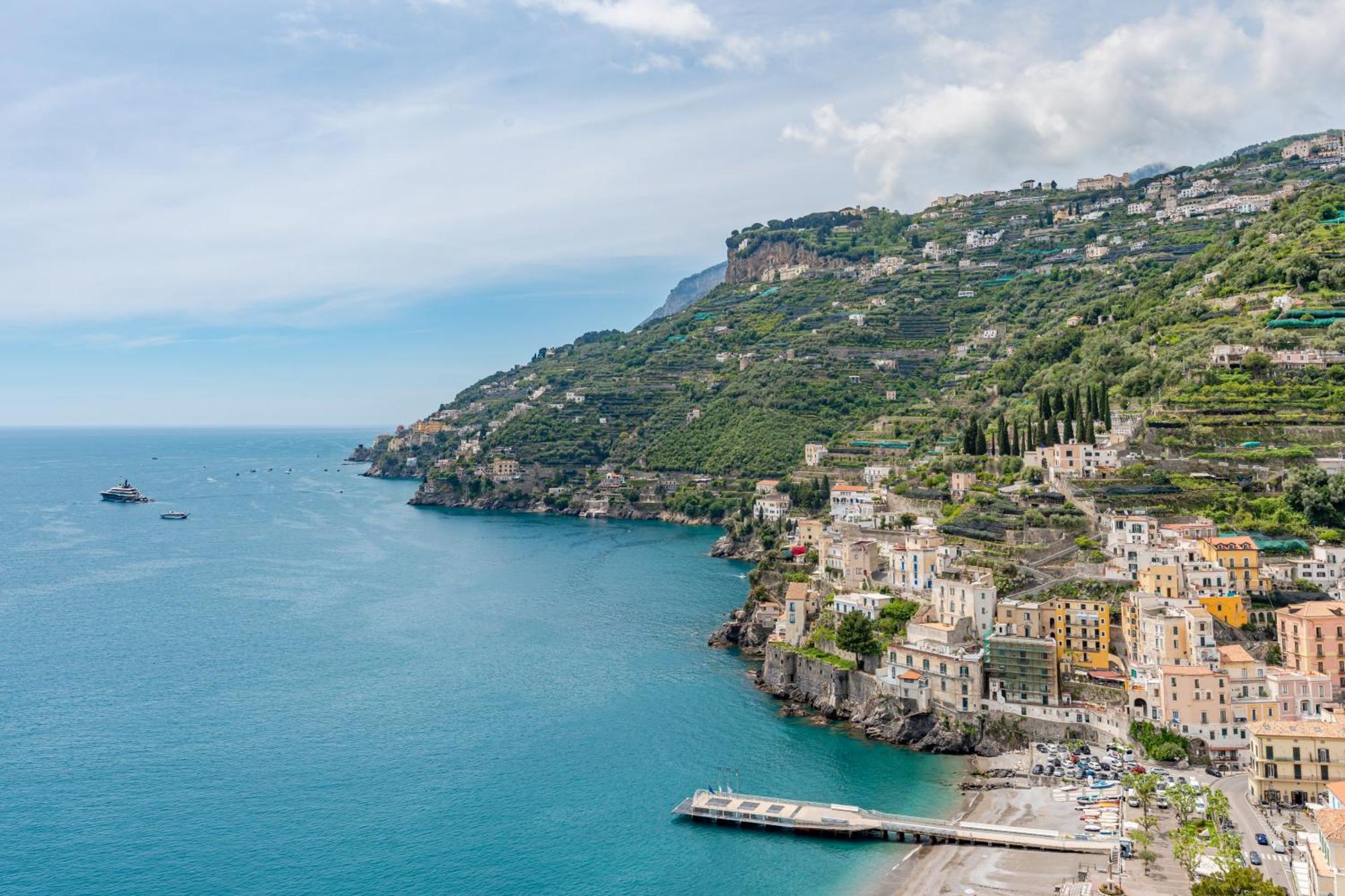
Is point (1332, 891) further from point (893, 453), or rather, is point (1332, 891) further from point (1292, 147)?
point (1292, 147)

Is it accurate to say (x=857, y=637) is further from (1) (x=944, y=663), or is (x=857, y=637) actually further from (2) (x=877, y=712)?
(1) (x=944, y=663)

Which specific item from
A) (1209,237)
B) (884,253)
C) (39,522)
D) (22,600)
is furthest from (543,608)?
(884,253)

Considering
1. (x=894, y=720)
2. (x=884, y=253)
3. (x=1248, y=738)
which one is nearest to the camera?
(x=1248, y=738)

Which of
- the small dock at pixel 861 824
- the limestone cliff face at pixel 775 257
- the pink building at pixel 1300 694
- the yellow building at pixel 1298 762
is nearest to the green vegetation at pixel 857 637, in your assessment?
the small dock at pixel 861 824

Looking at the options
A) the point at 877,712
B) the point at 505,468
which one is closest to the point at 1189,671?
the point at 877,712

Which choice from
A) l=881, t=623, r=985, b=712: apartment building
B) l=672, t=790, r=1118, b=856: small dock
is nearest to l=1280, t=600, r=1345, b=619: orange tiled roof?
l=881, t=623, r=985, b=712: apartment building

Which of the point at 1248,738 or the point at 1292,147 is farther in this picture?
the point at 1292,147

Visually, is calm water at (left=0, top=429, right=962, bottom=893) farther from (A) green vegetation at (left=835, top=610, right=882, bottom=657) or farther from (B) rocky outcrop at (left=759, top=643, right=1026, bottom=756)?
(A) green vegetation at (left=835, top=610, right=882, bottom=657)
